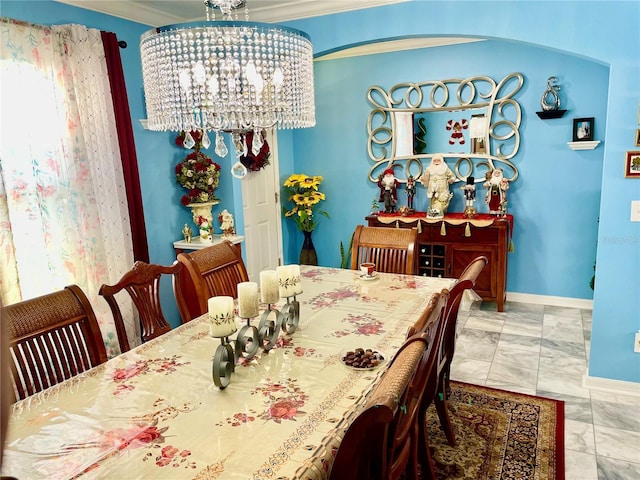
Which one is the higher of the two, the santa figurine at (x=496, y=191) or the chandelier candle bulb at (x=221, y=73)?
the chandelier candle bulb at (x=221, y=73)

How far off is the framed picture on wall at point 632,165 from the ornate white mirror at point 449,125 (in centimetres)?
169

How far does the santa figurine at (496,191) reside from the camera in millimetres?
4164

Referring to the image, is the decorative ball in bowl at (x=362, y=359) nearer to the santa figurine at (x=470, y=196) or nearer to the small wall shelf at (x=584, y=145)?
the santa figurine at (x=470, y=196)

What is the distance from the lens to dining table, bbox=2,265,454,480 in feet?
3.85

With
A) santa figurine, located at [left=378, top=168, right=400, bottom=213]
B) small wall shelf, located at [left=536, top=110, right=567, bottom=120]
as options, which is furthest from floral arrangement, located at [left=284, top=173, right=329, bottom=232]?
small wall shelf, located at [left=536, top=110, right=567, bottom=120]

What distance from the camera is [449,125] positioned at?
14.6 ft

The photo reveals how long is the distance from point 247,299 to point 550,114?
134 inches

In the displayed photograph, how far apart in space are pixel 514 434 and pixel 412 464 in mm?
984

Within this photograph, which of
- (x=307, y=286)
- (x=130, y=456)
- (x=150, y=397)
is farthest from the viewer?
(x=307, y=286)

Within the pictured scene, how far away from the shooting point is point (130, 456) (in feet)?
3.97

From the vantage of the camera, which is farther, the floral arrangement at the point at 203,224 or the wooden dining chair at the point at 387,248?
the floral arrangement at the point at 203,224

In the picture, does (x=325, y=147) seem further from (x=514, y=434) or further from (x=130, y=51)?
(x=514, y=434)

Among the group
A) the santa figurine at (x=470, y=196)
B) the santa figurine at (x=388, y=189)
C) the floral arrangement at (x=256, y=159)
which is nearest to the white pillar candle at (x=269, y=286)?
the floral arrangement at (x=256, y=159)

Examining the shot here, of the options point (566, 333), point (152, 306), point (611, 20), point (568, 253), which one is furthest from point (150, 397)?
point (568, 253)
